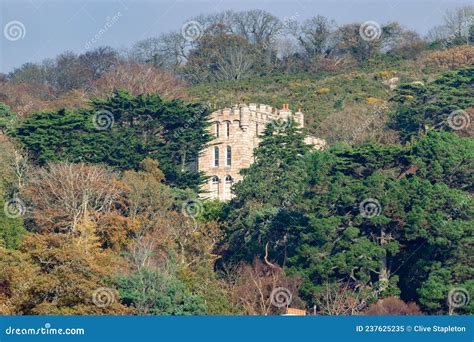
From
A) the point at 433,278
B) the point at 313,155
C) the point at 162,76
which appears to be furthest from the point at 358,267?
the point at 162,76

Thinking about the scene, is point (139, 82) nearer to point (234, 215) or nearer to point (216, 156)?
point (216, 156)

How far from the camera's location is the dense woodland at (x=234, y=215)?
49.0 m

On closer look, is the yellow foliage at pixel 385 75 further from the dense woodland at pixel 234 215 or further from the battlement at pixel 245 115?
the battlement at pixel 245 115

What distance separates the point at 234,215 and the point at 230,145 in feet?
34.0

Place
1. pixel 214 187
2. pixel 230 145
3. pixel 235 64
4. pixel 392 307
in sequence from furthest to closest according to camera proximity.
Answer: pixel 235 64
pixel 230 145
pixel 214 187
pixel 392 307

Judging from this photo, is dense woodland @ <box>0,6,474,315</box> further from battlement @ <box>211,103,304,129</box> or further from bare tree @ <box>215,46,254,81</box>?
bare tree @ <box>215,46,254,81</box>

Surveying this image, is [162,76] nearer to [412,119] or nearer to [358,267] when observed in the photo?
[412,119]

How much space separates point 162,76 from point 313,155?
3507cm

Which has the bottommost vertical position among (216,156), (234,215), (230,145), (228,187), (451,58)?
(234,215)

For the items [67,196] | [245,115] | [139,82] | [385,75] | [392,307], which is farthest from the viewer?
[385,75]

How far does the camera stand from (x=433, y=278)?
53.2 meters

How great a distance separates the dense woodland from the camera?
4897cm

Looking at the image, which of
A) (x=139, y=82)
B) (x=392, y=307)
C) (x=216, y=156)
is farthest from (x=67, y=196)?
(x=139, y=82)

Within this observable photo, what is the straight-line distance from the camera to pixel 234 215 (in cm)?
6169
